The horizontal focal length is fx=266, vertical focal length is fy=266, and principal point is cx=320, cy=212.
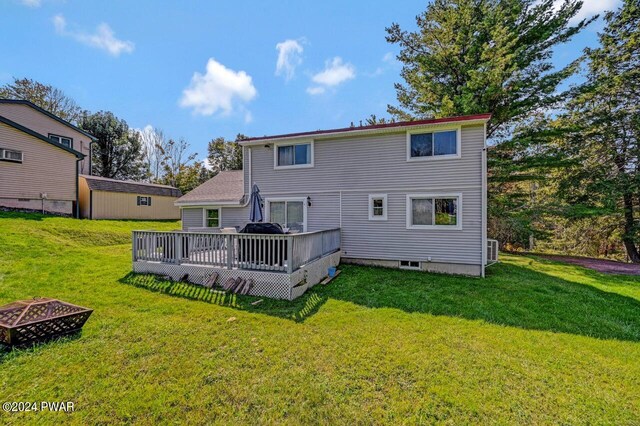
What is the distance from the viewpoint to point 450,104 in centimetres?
1421

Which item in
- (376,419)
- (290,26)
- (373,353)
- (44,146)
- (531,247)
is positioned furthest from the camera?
(531,247)

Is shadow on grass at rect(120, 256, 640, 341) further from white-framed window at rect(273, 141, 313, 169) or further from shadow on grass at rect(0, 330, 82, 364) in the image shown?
white-framed window at rect(273, 141, 313, 169)

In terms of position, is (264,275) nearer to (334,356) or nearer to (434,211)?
(334,356)

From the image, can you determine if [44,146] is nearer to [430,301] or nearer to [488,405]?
[430,301]

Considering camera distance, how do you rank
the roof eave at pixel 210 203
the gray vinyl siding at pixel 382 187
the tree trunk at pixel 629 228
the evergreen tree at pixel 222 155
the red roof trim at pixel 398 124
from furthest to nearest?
the evergreen tree at pixel 222 155, the tree trunk at pixel 629 228, the roof eave at pixel 210 203, the gray vinyl siding at pixel 382 187, the red roof trim at pixel 398 124

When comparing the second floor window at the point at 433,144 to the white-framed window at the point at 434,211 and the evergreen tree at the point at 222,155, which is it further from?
the evergreen tree at the point at 222,155

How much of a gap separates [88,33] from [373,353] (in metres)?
15.0

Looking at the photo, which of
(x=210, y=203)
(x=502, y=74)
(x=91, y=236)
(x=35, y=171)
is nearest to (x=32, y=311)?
(x=210, y=203)

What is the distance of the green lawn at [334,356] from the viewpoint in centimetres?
295

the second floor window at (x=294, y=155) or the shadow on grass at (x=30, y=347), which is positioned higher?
the second floor window at (x=294, y=155)

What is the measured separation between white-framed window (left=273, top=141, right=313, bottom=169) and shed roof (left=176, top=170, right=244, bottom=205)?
2325mm

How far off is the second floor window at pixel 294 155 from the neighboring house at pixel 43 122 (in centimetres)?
Result: 1555

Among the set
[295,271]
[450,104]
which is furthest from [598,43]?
[295,271]

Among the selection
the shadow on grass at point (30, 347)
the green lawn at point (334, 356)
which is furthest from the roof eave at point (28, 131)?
the shadow on grass at point (30, 347)
